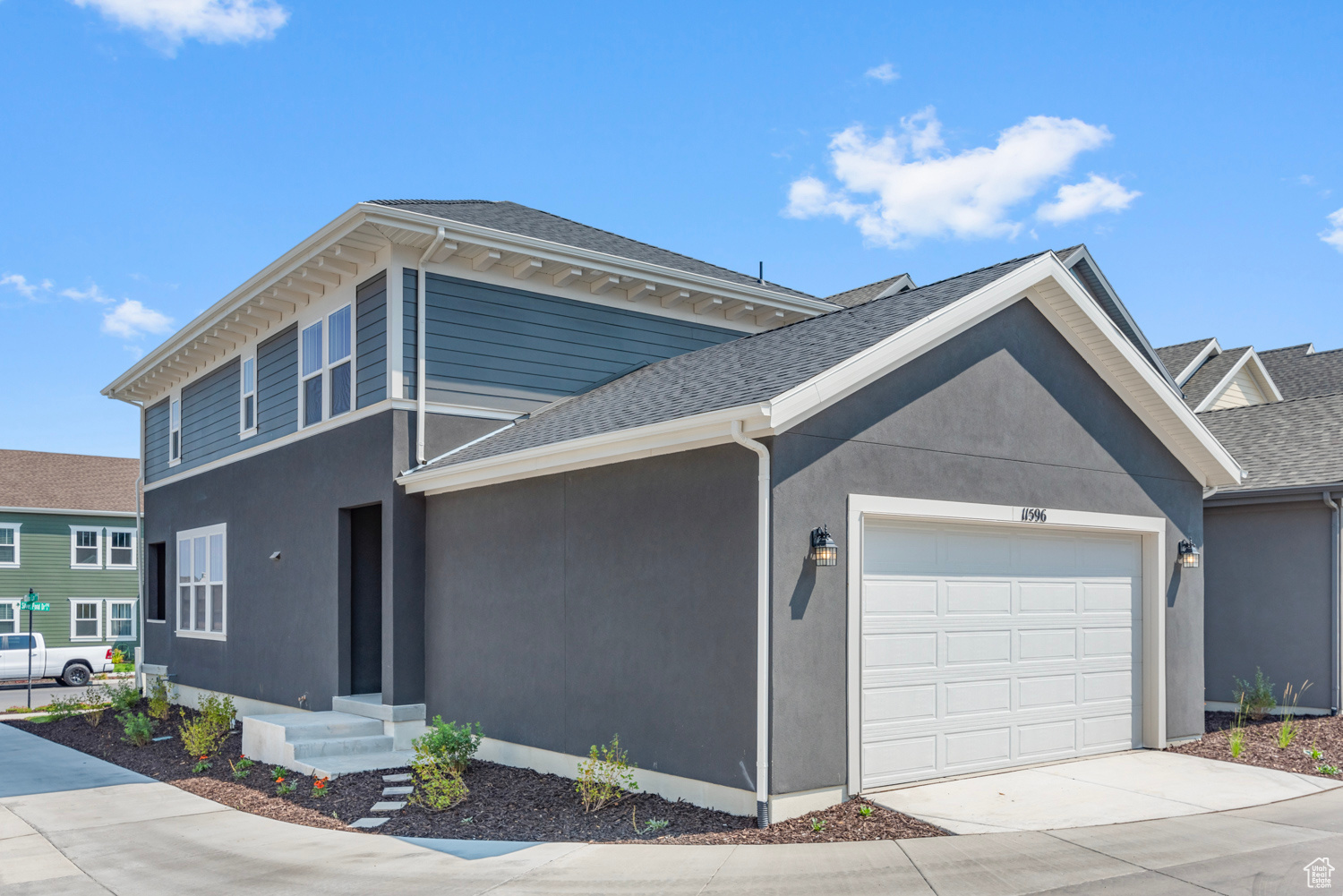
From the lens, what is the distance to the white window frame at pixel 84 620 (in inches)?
1281

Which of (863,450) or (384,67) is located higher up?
(384,67)

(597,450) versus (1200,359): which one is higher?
(1200,359)

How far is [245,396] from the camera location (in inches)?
615

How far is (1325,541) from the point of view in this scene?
40.6 ft

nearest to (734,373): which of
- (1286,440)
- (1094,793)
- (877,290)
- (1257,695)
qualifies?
(1094,793)

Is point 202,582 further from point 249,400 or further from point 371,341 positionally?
point 371,341

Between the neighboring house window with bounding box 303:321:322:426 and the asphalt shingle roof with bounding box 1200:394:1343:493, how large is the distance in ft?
38.6

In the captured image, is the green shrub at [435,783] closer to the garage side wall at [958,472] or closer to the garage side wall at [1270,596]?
the garage side wall at [958,472]

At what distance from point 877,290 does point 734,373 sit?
34.0ft

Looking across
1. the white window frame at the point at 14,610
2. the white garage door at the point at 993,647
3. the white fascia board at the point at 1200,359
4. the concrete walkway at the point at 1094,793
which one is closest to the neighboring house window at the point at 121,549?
the white window frame at the point at 14,610

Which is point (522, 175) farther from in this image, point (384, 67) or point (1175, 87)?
point (1175, 87)

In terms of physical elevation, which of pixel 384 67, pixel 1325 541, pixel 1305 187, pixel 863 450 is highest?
pixel 384 67

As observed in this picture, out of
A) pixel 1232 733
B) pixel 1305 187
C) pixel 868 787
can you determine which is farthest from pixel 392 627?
pixel 1305 187

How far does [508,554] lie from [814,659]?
3928 mm
